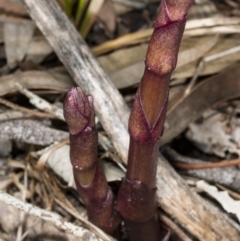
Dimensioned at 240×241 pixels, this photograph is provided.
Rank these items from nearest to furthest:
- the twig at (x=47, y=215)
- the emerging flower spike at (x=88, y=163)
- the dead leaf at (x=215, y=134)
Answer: the emerging flower spike at (x=88, y=163) → the twig at (x=47, y=215) → the dead leaf at (x=215, y=134)

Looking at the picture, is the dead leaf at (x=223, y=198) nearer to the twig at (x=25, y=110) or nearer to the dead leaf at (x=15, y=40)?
the twig at (x=25, y=110)

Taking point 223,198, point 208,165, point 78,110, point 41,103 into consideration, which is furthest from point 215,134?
point 78,110

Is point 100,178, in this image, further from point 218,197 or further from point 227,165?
point 227,165

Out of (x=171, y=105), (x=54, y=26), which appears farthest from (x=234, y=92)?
(x=54, y=26)

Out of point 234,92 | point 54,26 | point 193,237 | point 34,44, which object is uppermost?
point 54,26

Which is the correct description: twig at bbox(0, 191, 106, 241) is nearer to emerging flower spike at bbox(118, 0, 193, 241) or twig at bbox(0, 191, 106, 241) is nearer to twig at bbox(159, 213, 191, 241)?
emerging flower spike at bbox(118, 0, 193, 241)

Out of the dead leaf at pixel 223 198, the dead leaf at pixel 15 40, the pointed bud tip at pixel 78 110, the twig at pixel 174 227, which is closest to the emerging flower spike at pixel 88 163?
the pointed bud tip at pixel 78 110

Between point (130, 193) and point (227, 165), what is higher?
point (130, 193)

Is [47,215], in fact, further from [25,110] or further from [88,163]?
[25,110]
